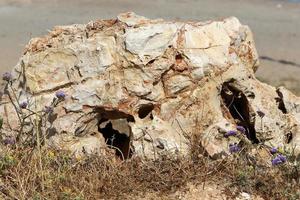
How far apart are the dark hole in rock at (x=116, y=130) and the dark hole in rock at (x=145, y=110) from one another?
89 millimetres

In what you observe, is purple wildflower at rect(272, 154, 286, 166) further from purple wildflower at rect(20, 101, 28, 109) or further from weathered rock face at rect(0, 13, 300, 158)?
purple wildflower at rect(20, 101, 28, 109)

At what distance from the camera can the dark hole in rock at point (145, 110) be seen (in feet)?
18.1

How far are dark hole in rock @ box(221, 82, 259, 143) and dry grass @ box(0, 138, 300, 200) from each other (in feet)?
1.51

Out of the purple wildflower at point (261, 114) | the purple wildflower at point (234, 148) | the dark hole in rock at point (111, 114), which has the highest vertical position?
the purple wildflower at point (261, 114)

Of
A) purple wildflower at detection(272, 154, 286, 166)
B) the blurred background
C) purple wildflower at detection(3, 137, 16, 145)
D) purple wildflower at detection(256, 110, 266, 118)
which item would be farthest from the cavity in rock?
the blurred background

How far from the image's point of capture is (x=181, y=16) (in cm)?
1936

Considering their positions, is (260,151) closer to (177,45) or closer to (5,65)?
(177,45)

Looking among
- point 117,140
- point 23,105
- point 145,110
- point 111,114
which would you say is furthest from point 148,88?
point 23,105

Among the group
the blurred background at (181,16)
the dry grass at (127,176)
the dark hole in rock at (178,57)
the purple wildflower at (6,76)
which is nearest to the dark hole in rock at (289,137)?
the dry grass at (127,176)

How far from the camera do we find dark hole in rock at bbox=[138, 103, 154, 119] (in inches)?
217

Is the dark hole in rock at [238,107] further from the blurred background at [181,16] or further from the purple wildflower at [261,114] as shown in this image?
the blurred background at [181,16]

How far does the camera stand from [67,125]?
5438mm

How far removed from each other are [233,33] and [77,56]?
1153 mm

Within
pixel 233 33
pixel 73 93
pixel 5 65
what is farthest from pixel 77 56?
pixel 5 65
